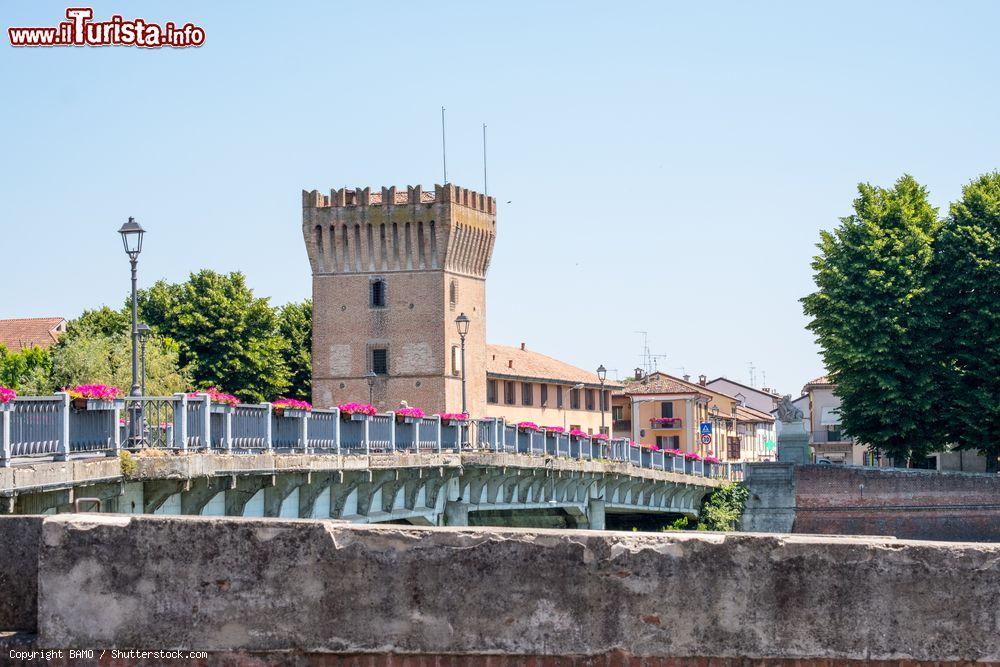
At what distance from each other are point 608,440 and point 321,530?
4530 cm

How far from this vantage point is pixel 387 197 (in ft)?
270

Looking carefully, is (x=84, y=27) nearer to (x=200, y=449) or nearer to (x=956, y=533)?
(x=200, y=449)

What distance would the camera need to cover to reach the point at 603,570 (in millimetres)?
6633

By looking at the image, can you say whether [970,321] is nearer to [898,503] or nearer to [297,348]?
[898,503]

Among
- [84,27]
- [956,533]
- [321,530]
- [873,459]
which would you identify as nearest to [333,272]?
[873,459]

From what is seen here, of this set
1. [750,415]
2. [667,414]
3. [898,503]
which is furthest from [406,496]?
[750,415]

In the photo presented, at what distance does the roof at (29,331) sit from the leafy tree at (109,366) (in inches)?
1549

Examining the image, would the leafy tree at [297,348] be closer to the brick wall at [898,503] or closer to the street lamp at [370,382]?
the street lamp at [370,382]

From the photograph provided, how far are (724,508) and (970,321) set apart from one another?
12526mm

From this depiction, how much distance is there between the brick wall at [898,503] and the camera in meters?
57.3

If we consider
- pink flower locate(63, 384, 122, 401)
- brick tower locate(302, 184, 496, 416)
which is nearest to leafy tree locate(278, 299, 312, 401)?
brick tower locate(302, 184, 496, 416)

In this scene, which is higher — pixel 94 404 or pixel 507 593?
pixel 94 404

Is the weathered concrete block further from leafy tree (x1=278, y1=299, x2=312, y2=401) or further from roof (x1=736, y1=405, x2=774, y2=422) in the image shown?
roof (x1=736, y1=405, x2=774, y2=422)

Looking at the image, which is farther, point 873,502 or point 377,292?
point 377,292
